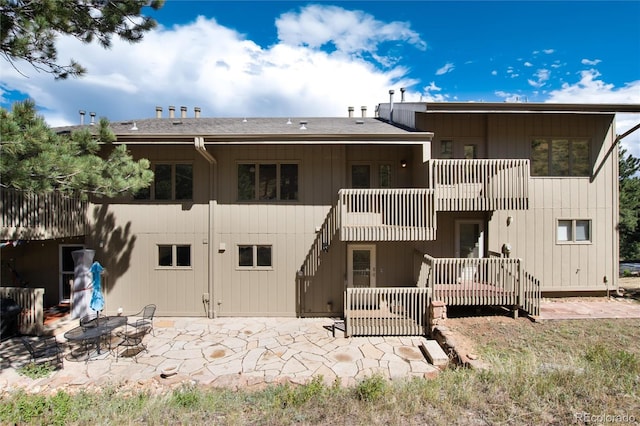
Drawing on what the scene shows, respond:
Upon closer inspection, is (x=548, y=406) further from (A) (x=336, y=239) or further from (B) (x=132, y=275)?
(B) (x=132, y=275)

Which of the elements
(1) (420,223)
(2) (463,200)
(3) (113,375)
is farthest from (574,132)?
(3) (113,375)

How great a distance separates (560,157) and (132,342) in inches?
554

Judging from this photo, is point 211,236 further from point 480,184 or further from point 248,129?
point 480,184

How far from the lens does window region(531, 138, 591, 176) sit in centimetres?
934

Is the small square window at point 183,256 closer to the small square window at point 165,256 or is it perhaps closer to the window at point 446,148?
the small square window at point 165,256

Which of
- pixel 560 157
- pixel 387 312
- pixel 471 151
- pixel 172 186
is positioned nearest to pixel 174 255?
pixel 172 186

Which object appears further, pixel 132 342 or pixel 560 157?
pixel 560 157

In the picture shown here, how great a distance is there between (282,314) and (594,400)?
22.8 feet

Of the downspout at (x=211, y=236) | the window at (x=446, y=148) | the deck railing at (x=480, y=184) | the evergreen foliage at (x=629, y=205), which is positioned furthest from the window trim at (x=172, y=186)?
the evergreen foliage at (x=629, y=205)

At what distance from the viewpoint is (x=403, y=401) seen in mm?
4070

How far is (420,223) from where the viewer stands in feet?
25.0

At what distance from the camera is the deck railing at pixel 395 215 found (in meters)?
7.59

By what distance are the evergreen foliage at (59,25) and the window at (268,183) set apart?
427 centimetres

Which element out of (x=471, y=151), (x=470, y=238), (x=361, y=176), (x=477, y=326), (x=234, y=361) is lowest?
(x=234, y=361)
